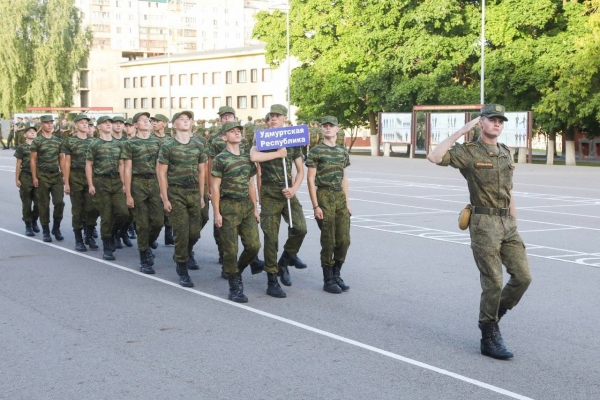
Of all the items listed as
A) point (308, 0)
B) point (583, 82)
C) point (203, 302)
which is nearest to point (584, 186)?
point (583, 82)

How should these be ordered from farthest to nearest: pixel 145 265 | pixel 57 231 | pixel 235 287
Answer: pixel 57 231
pixel 145 265
pixel 235 287

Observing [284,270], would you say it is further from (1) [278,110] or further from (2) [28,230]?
(2) [28,230]

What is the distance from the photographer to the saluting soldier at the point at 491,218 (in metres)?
6.99

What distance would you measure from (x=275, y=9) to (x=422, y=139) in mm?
16699

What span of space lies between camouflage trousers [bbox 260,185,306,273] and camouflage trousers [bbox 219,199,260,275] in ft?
0.73

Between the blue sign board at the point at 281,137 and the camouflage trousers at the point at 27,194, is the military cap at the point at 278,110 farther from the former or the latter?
the camouflage trousers at the point at 27,194

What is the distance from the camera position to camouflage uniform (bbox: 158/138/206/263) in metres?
10.2

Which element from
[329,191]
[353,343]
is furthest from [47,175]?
[353,343]

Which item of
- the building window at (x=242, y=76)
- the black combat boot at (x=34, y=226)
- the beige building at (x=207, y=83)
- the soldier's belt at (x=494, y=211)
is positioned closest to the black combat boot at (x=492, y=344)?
the soldier's belt at (x=494, y=211)

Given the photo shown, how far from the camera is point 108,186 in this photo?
40.7 ft

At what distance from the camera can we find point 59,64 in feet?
227

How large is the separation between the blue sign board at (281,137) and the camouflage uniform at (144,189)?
2.45m

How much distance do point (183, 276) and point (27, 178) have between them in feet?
18.7

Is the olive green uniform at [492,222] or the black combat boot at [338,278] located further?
the black combat boot at [338,278]
